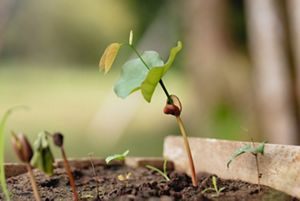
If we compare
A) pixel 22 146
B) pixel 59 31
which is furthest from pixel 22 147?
pixel 59 31

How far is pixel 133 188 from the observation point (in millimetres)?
780

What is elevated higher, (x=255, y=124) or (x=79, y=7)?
(x=79, y=7)

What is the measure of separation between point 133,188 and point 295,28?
2.56 metres

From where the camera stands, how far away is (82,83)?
37.9 feet

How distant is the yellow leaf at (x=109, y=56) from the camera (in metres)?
0.78

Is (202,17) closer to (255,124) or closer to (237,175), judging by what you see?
(255,124)

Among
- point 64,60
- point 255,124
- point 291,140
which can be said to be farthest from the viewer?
point 64,60

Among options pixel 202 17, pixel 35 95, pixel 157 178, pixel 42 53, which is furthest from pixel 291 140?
pixel 42 53

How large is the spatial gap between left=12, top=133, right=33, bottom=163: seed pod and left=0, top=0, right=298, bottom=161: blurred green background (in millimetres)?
2582

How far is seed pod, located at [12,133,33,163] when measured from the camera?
636 millimetres

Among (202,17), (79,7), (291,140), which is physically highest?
(79,7)

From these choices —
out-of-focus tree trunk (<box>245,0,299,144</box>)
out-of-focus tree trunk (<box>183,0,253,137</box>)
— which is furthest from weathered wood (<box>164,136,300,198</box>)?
out-of-focus tree trunk (<box>183,0,253,137</box>)

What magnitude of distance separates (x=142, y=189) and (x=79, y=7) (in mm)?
10861

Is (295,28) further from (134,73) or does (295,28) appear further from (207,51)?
(134,73)
